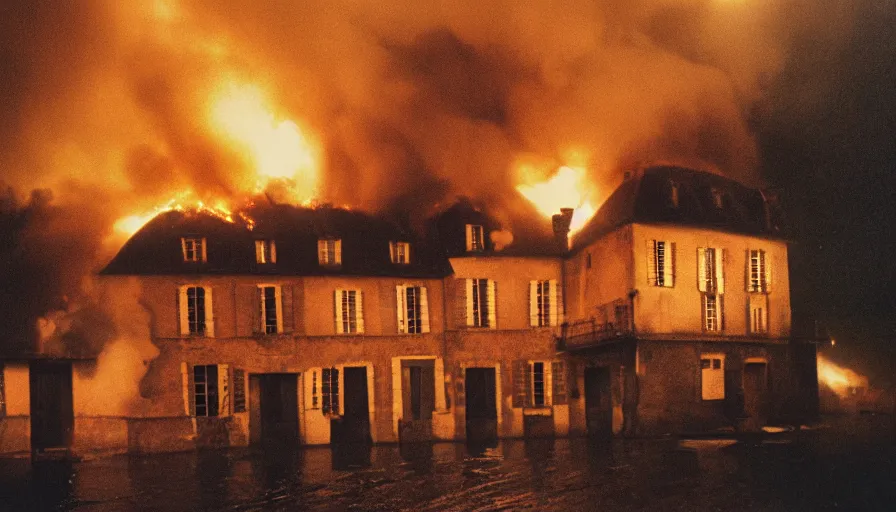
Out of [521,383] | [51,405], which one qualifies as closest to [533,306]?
[521,383]

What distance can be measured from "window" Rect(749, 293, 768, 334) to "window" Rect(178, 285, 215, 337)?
20.2 metres

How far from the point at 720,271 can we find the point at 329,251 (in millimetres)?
14739

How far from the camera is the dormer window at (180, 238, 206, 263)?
36.1 meters

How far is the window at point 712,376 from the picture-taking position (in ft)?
114

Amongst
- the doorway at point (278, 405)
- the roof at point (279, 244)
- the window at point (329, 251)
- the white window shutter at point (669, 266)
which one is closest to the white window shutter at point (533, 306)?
the roof at point (279, 244)

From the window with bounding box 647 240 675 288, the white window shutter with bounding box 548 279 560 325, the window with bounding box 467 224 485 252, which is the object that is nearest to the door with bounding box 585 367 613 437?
the white window shutter with bounding box 548 279 560 325

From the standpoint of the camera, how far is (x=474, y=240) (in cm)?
3800

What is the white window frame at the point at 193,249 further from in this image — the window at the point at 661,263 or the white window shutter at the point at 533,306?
the window at the point at 661,263

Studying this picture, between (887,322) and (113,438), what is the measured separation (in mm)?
36185

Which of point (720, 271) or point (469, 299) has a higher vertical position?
point (720, 271)

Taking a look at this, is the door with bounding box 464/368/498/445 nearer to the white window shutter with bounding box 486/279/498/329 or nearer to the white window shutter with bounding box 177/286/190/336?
the white window shutter with bounding box 486/279/498/329

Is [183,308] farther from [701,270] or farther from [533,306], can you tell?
[701,270]

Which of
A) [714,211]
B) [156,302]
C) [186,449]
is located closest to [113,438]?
[186,449]

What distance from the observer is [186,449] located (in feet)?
115
